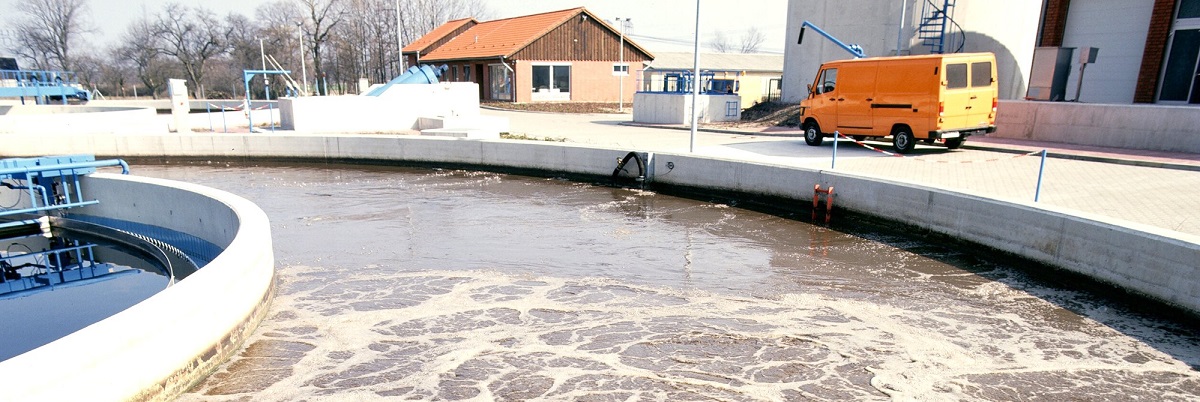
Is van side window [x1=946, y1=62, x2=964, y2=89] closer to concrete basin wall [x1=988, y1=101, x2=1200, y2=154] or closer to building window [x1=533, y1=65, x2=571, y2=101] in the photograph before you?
concrete basin wall [x1=988, y1=101, x2=1200, y2=154]

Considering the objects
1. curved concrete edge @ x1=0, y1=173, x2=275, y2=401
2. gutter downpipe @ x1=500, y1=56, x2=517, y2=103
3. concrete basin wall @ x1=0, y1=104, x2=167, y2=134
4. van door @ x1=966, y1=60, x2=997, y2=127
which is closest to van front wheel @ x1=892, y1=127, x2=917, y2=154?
van door @ x1=966, y1=60, x2=997, y2=127

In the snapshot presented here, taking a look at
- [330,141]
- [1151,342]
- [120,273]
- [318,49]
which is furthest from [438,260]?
[318,49]

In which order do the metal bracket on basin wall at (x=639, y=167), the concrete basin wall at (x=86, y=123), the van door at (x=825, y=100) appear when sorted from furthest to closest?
the concrete basin wall at (x=86, y=123)
the van door at (x=825, y=100)
the metal bracket on basin wall at (x=639, y=167)

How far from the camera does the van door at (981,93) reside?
1495cm

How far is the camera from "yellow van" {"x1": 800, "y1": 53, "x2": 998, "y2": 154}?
14656 millimetres

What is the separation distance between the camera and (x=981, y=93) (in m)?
15.1

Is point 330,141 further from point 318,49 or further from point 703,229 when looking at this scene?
point 318,49

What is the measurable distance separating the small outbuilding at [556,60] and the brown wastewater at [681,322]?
1178 inches

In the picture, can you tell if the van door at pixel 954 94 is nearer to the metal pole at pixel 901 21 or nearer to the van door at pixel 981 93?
the van door at pixel 981 93

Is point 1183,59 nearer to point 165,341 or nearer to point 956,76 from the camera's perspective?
point 956,76

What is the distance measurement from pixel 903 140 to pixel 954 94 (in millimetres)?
1496

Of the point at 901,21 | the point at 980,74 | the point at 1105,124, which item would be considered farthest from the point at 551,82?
the point at 1105,124

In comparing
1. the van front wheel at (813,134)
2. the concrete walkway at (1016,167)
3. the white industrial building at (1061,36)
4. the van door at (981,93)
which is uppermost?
the white industrial building at (1061,36)

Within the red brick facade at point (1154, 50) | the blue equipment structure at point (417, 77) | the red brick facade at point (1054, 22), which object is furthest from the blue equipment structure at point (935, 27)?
the blue equipment structure at point (417, 77)
